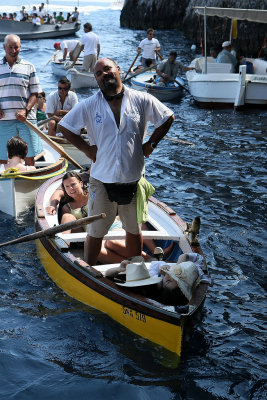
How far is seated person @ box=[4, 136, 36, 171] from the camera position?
831 centimetres

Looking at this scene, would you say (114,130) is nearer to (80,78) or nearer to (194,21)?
(80,78)

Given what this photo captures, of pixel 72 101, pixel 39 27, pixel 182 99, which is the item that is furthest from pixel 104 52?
pixel 72 101

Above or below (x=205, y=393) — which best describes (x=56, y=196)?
above

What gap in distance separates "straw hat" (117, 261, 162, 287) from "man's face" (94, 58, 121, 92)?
158 centimetres

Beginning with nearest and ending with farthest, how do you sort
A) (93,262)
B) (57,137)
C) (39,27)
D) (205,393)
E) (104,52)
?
(205,393)
(93,262)
(57,137)
(104,52)
(39,27)

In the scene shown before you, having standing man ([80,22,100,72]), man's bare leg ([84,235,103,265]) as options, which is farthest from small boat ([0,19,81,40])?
man's bare leg ([84,235,103,265])

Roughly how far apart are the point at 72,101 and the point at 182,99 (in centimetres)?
809

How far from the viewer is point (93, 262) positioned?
20.2 ft

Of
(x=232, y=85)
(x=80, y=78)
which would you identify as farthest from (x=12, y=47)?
(x=80, y=78)

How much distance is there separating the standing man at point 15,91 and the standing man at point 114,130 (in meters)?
3.10

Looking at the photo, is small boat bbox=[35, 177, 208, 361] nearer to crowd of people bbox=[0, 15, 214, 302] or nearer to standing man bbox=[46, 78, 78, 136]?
crowd of people bbox=[0, 15, 214, 302]

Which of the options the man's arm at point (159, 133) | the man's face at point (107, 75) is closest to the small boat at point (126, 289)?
the man's arm at point (159, 133)

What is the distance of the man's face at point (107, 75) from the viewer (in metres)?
5.18

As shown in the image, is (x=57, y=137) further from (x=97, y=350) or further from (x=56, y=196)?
(x=97, y=350)
